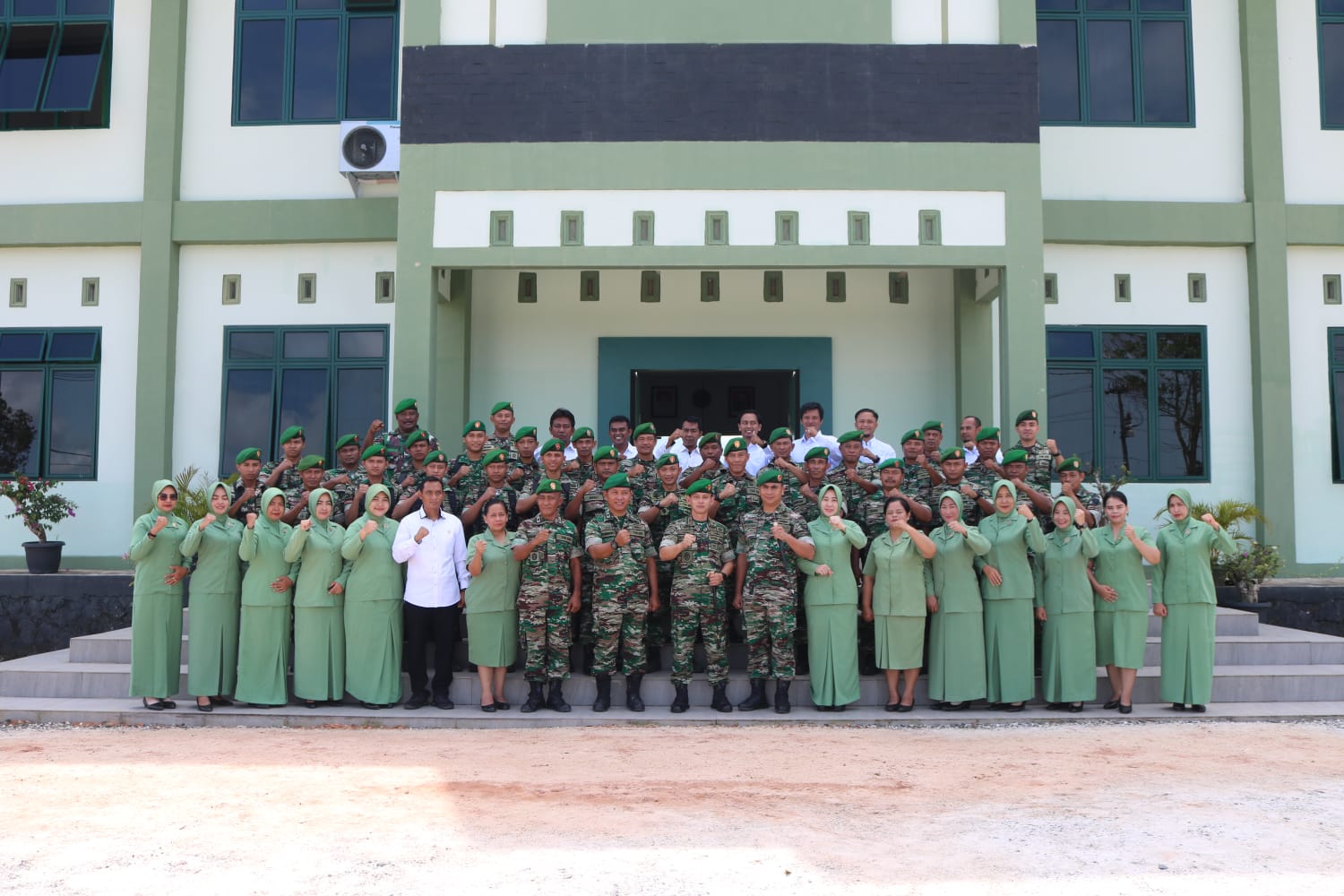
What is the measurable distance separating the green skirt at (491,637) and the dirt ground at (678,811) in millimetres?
624

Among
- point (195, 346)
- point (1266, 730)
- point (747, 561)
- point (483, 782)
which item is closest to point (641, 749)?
point (483, 782)

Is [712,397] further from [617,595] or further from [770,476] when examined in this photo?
[617,595]

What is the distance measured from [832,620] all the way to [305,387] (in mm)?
6854

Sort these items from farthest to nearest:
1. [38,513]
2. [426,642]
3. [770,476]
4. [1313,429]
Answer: [1313,429] < [38,513] < [426,642] < [770,476]

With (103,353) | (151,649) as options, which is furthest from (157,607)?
(103,353)

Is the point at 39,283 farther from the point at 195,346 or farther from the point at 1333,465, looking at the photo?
the point at 1333,465

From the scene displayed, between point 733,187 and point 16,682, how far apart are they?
7.09m

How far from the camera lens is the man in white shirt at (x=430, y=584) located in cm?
806

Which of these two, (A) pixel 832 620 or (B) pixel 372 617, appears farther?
(B) pixel 372 617

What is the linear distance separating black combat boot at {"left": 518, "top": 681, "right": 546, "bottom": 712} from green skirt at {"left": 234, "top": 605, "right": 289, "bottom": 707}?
1751 mm

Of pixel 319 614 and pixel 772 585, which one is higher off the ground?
pixel 772 585

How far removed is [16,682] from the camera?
8586 millimetres

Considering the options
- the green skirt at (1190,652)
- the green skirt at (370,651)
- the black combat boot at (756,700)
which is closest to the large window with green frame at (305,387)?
the green skirt at (370,651)

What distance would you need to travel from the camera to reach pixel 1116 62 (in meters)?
12.3
